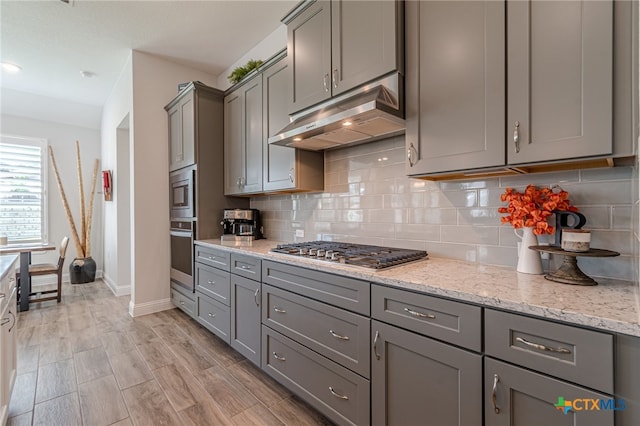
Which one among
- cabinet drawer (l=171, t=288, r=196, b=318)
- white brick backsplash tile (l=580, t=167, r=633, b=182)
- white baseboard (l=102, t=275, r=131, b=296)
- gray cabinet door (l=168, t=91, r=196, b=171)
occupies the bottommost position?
white baseboard (l=102, t=275, r=131, b=296)

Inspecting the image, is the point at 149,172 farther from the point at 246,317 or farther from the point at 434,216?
the point at 434,216

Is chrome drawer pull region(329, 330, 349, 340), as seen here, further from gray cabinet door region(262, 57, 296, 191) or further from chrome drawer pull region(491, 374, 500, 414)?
gray cabinet door region(262, 57, 296, 191)

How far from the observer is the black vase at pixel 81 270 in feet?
15.8

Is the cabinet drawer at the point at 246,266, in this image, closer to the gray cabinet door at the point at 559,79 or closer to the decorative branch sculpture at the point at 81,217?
the gray cabinet door at the point at 559,79

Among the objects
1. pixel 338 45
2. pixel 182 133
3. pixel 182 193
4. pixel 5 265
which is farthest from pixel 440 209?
pixel 182 133

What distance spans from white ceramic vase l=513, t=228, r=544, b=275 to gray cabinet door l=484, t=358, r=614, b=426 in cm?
57

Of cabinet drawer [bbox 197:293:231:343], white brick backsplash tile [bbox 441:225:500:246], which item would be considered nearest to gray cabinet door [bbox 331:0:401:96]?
white brick backsplash tile [bbox 441:225:500:246]

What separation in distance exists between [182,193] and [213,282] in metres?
1.22

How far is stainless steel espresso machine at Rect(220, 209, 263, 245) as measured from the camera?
2935 mm

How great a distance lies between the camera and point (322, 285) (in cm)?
160

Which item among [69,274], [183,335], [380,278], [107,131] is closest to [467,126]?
[380,278]

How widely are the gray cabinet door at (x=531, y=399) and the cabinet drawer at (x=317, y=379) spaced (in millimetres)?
577

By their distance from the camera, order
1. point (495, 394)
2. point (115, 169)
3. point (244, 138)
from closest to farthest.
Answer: point (495, 394) < point (244, 138) < point (115, 169)

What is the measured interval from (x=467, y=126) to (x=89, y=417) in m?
2.67
